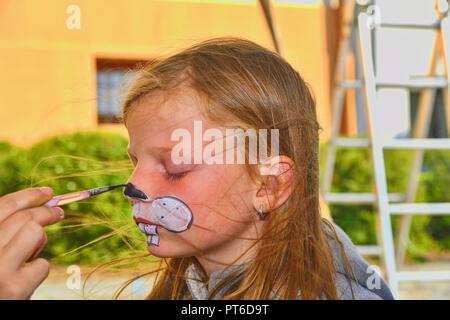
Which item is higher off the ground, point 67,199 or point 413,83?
point 413,83

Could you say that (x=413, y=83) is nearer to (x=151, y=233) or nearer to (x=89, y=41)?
(x=89, y=41)

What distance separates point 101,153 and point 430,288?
1.66 m

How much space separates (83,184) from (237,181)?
0.55 metres

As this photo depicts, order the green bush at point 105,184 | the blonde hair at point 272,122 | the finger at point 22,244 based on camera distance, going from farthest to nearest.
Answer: the green bush at point 105,184 → the blonde hair at point 272,122 → the finger at point 22,244

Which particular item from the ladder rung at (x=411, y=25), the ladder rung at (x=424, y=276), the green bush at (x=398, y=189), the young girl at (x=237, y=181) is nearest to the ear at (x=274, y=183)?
the young girl at (x=237, y=181)

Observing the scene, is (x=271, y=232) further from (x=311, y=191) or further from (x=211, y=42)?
(x=211, y=42)

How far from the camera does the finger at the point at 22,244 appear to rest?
0.69 m

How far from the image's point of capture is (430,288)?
2598 millimetres

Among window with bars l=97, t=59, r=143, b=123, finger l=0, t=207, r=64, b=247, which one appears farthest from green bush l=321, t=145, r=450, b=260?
finger l=0, t=207, r=64, b=247

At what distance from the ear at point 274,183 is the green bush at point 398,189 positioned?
1.84m

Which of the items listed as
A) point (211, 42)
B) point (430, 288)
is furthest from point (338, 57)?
point (430, 288)

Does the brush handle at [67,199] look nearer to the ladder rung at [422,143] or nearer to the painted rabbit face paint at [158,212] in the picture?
the painted rabbit face paint at [158,212]

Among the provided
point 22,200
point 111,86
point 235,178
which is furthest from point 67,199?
point 111,86

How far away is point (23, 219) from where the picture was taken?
701 millimetres
